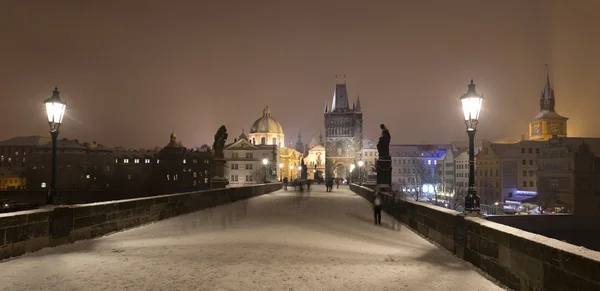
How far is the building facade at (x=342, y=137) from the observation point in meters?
129

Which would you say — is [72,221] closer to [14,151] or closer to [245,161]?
[245,161]

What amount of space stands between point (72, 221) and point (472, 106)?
31.1ft

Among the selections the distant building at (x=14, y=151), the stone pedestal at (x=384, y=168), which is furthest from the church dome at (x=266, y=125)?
the stone pedestal at (x=384, y=168)

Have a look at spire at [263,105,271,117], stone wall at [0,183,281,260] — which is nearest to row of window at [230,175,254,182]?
spire at [263,105,271,117]

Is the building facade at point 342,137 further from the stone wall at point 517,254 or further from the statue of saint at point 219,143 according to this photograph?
the stone wall at point 517,254

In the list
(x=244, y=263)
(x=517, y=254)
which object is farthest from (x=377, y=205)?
(x=517, y=254)

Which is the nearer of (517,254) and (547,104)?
(517,254)

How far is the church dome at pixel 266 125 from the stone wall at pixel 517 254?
12101 centimetres

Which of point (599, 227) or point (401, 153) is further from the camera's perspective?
point (401, 153)

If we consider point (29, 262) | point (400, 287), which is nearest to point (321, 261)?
point (400, 287)

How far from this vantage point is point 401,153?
14300 centimetres

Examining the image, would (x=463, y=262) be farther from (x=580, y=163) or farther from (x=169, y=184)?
(x=169, y=184)

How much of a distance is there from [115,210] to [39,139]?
151624 mm

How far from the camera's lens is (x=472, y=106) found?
10742 mm
